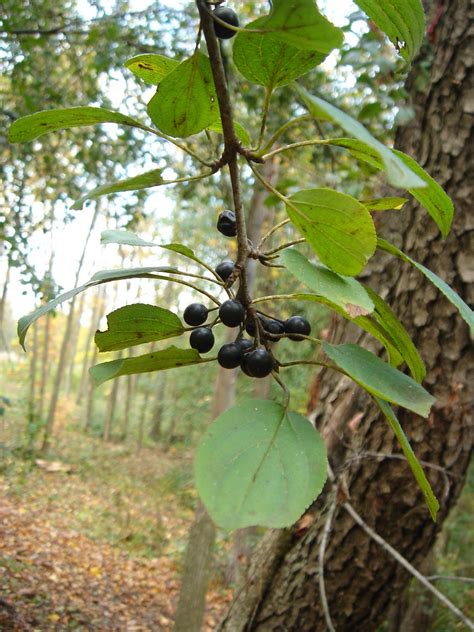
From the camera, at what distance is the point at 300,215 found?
579 mm

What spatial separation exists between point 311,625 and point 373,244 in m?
1.61

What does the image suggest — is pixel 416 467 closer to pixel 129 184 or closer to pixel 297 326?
pixel 297 326

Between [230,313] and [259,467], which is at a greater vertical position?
[230,313]

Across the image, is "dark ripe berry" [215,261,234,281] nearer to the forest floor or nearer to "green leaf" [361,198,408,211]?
"green leaf" [361,198,408,211]

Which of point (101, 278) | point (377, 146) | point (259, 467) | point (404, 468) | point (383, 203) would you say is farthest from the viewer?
point (404, 468)

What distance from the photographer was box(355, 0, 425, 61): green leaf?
1.98ft

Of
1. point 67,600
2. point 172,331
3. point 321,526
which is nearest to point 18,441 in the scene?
point 67,600

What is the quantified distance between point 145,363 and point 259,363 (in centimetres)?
16

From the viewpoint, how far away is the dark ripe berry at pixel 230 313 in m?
0.61

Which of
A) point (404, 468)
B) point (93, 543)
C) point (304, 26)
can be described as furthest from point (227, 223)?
point (93, 543)

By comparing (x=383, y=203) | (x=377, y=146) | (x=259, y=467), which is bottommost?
(x=259, y=467)

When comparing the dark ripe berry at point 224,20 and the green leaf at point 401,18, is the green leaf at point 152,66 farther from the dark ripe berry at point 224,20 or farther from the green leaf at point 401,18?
the green leaf at point 401,18

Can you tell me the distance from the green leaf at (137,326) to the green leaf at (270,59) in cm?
31

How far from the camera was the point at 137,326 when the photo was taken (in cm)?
72
